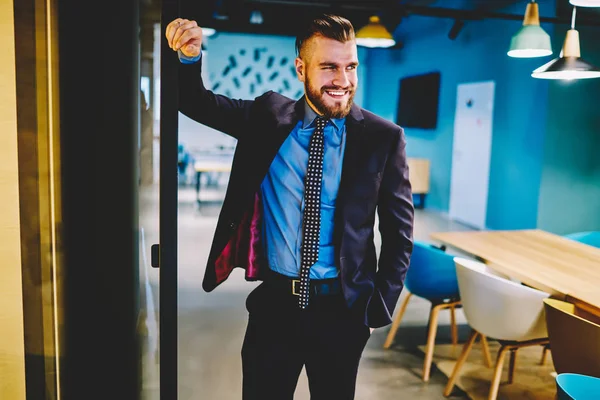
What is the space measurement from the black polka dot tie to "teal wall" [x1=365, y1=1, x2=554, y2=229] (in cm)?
567

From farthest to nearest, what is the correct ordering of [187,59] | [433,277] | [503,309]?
1. [433,277]
2. [503,309]
3. [187,59]

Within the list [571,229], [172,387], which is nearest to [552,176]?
[571,229]

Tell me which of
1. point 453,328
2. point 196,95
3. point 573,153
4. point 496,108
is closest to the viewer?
point 196,95

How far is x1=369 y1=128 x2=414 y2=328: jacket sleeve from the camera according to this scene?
169cm

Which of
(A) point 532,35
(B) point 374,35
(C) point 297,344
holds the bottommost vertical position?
(C) point 297,344

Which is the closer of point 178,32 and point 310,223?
point 178,32

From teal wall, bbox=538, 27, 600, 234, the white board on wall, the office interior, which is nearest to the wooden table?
the office interior

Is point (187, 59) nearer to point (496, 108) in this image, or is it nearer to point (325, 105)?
point (325, 105)

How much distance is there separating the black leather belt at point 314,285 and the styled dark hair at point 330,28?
2.28 feet

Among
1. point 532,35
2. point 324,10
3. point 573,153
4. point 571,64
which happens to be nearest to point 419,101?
point 324,10

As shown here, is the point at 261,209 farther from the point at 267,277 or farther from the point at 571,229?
the point at 571,229

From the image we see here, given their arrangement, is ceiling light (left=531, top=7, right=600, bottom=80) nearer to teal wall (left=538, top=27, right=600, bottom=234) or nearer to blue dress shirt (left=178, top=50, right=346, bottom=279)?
blue dress shirt (left=178, top=50, right=346, bottom=279)

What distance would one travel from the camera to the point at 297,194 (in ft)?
5.39

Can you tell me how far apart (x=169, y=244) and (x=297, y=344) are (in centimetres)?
57
